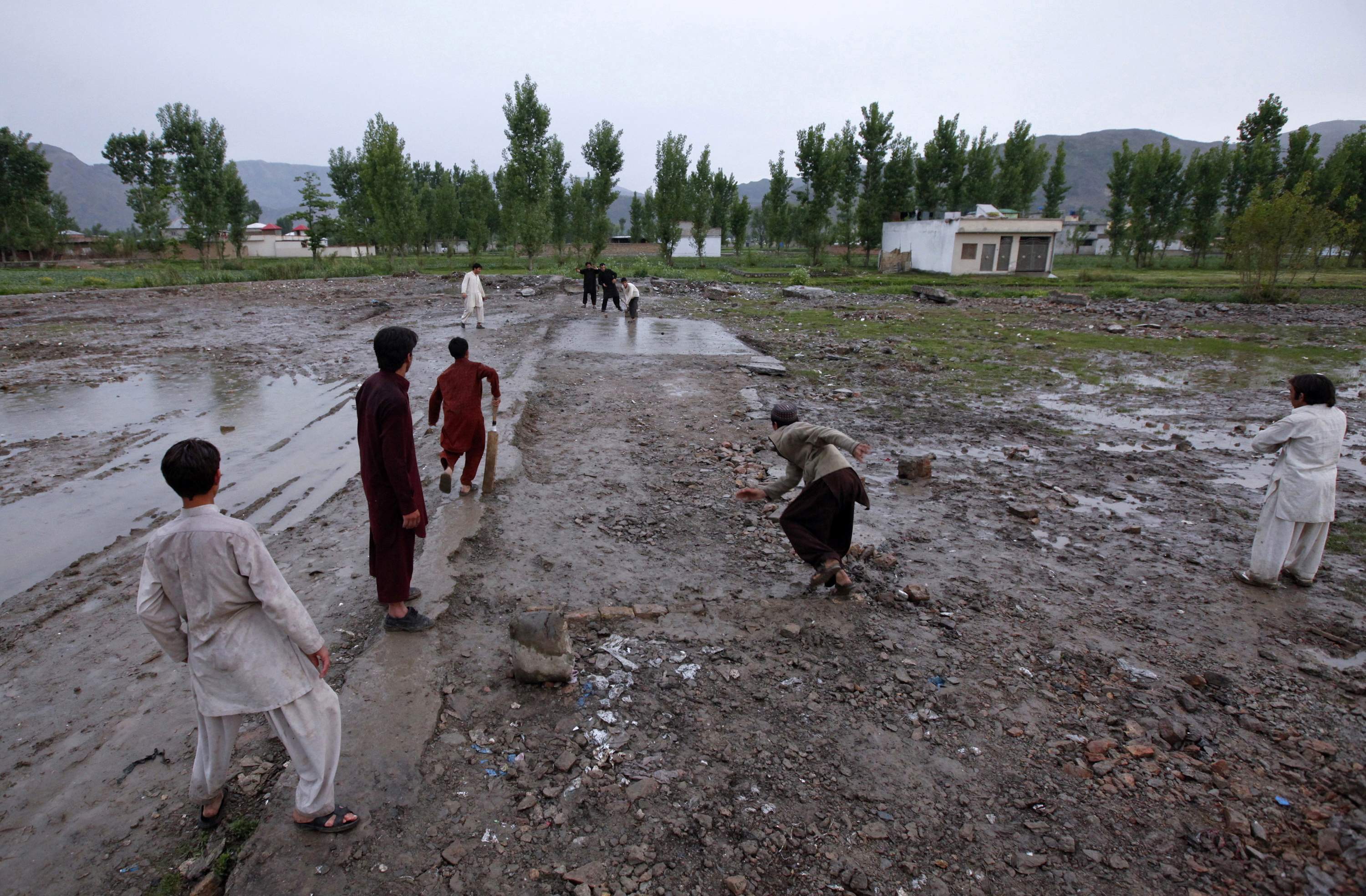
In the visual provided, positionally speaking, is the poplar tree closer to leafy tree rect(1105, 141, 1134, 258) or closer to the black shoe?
leafy tree rect(1105, 141, 1134, 258)

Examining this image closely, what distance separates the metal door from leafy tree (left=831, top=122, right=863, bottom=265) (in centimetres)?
1054

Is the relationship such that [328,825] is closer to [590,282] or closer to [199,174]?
[590,282]

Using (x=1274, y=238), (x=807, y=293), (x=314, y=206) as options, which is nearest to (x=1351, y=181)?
(x=1274, y=238)

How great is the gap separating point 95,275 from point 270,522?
34569mm

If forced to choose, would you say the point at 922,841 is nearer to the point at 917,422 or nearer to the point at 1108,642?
the point at 1108,642

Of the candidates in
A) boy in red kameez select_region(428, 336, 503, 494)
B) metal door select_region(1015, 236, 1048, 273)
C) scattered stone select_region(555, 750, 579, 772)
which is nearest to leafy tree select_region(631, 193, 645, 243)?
metal door select_region(1015, 236, 1048, 273)

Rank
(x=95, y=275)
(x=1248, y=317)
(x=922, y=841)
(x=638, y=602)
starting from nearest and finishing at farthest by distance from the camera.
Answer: (x=922, y=841)
(x=638, y=602)
(x=1248, y=317)
(x=95, y=275)

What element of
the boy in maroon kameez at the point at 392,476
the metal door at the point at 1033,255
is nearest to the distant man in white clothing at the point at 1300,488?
the boy in maroon kameez at the point at 392,476

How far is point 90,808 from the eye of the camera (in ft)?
8.75

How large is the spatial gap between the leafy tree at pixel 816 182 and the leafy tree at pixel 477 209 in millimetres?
23740

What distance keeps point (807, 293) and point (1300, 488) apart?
21.9 metres

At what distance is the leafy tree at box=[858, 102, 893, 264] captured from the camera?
46.0 m

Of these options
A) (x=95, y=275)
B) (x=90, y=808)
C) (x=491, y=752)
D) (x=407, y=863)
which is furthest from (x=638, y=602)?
(x=95, y=275)

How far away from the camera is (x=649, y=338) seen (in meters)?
15.2
